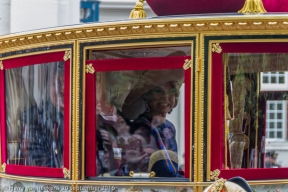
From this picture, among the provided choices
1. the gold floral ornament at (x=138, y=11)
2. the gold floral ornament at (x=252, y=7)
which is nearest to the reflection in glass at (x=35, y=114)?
the gold floral ornament at (x=138, y=11)

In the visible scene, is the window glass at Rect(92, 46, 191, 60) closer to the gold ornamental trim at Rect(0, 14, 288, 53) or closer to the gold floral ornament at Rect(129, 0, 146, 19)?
the gold ornamental trim at Rect(0, 14, 288, 53)

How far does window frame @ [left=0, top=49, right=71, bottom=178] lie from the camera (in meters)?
6.00

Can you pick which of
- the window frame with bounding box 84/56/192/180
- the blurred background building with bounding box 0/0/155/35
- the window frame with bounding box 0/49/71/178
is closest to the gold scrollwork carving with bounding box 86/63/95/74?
the window frame with bounding box 84/56/192/180

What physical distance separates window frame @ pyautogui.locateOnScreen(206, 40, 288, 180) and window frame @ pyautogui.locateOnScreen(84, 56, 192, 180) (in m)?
0.14

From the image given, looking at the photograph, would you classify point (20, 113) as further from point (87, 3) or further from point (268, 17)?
point (87, 3)

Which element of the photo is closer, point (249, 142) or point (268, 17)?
point (268, 17)

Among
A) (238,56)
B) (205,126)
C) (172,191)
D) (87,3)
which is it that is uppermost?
(87,3)

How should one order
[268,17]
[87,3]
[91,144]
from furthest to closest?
[87,3] < [91,144] < [268,17]

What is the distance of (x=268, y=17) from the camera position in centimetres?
555

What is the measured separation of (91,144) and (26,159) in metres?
0.63

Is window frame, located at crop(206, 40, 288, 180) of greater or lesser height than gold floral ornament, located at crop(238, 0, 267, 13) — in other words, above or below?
below

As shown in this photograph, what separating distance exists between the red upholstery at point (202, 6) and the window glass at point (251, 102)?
1.85ft

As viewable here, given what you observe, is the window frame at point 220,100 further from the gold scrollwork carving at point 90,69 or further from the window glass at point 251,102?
the gold scrollwork carving at point 90,69

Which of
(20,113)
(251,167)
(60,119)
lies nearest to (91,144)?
(60,119)
